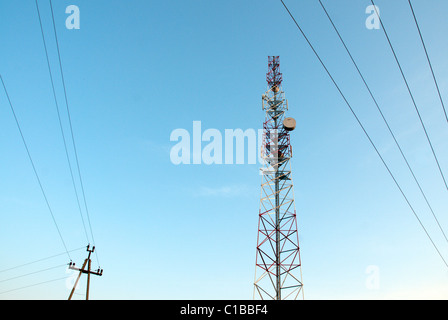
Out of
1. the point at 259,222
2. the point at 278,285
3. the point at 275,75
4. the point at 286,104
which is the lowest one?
the point at 278,285

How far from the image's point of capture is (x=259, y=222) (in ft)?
67.5
